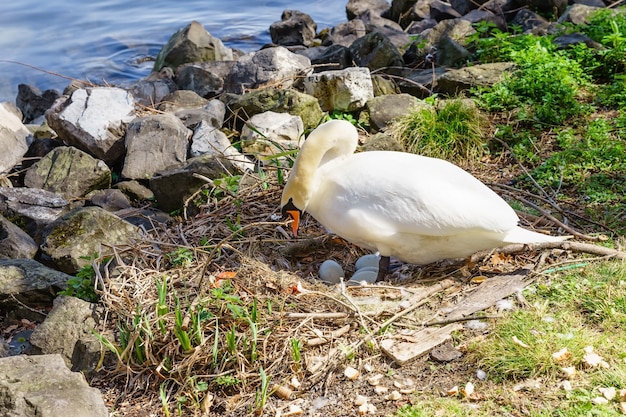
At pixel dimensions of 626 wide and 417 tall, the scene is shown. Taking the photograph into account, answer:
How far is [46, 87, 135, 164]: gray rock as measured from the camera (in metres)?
8.98

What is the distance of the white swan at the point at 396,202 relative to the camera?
5.02 meters

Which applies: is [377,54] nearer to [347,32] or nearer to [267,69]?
[267,69]

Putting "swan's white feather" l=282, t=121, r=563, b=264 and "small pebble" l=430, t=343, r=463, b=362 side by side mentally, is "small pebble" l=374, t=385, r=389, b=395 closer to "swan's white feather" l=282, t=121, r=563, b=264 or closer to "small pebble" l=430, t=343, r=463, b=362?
"small pebble" l=430, t=343, r=463, b=362

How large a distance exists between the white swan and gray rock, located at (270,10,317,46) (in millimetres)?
11780

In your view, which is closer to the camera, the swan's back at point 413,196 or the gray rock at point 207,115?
the swan's back at point 413,196

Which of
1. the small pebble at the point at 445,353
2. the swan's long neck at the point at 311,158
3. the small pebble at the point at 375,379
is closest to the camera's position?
the small pebble at the point at 375,379

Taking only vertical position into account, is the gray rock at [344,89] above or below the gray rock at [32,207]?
above

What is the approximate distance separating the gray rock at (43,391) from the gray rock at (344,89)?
5069 mm

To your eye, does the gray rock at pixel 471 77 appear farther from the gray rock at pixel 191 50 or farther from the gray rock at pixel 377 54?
the gray rock at pixel 191 50

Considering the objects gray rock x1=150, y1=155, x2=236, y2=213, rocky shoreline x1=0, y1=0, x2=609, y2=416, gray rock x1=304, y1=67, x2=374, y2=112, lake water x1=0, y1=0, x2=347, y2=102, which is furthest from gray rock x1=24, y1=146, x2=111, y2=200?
lake water x1=0, y1=0, x2=347, y2=102

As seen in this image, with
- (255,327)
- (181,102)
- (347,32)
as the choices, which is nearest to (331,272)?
(255,327)

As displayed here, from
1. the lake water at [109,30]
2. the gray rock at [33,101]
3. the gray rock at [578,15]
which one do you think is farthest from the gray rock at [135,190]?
the lake water at [109,30]

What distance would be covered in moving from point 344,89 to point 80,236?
333 centimetres

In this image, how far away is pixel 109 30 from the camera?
1955cm
